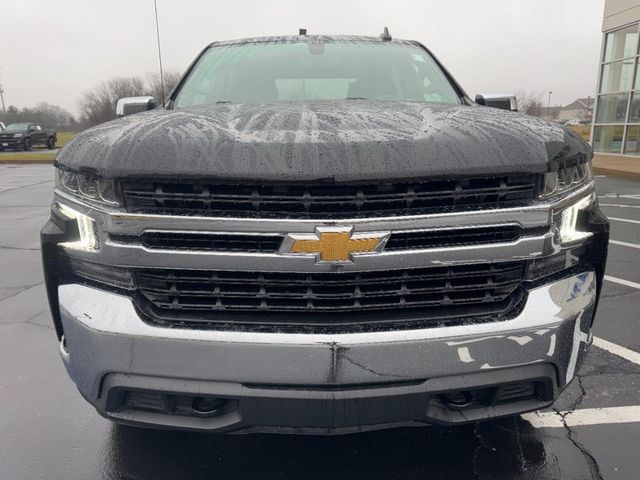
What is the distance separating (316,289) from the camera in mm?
Result: 1613

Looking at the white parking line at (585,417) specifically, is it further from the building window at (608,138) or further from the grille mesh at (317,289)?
the building window at (608,138)

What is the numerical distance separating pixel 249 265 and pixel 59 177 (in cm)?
83

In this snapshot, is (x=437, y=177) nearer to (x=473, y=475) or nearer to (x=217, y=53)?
(x=473, y=475)

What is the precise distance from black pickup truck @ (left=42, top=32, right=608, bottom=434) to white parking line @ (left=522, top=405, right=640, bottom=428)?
84 centimetres

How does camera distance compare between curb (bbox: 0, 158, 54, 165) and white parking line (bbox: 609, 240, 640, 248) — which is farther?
curb (bbox: 0, 158, 54, 165)

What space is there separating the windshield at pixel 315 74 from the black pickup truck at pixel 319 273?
3.81ft

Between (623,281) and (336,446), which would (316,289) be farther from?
(623,281)

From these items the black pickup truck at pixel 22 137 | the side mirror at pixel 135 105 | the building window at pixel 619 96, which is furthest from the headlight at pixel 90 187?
the black pickup truck at pixel 22 137

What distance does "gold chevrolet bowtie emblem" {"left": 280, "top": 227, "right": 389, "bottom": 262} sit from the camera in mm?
1530

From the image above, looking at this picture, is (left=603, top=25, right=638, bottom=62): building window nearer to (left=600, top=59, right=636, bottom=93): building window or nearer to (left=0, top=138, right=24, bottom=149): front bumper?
(left=600, top=59, right=636, bottom=93): building window

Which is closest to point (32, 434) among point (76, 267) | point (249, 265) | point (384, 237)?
point (76, 267)

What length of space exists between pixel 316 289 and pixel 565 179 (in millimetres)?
931

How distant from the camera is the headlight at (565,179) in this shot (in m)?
1.68

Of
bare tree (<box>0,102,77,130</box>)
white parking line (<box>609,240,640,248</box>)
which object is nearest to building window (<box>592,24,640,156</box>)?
white parking line (<box>609,240,640,248</box>)
